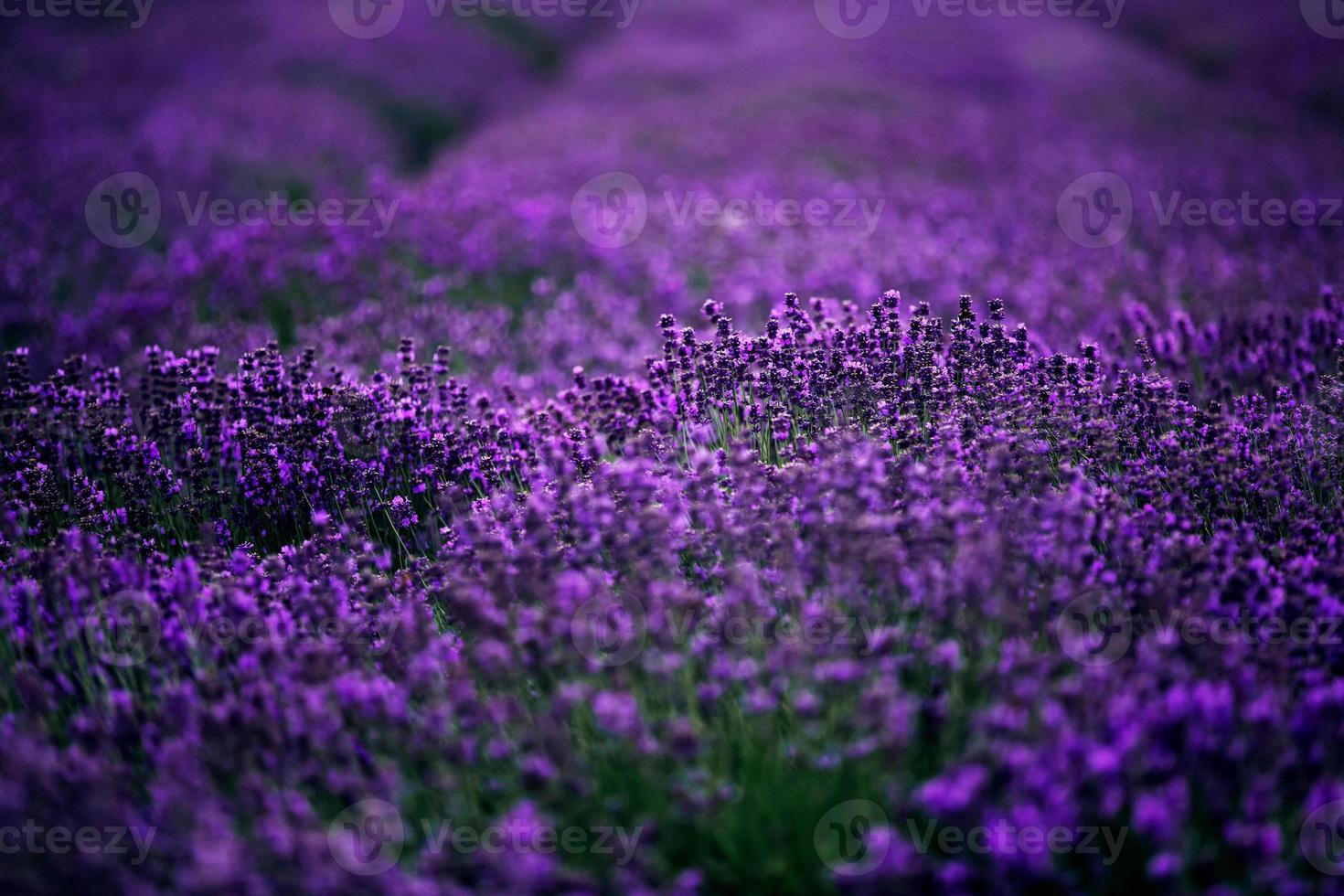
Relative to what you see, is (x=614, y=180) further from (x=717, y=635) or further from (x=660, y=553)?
(x=717, y=635)

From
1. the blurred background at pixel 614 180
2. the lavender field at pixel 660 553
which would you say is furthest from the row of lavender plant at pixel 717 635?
the blurred background at pixel 614 180

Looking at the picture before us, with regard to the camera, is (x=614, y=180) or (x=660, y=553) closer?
(x=660, y=553)

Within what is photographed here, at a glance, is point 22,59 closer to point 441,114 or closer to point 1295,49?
point 441,114

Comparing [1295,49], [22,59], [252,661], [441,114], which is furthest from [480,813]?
[1295,49]

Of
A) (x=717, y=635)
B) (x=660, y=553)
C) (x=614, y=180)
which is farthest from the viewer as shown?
(x=614, y=180)

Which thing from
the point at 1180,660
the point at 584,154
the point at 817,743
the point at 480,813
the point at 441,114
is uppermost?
the point at 441,114

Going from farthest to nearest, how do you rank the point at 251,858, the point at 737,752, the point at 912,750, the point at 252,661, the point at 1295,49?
the point at 1295,49 → the point at 252,661 → the point at 737,752 → the point at 912,750 → the point at 251,858

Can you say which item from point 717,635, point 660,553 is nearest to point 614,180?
point 660,553
